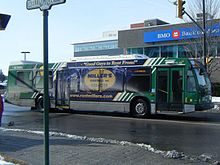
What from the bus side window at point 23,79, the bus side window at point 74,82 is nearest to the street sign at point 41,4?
the bus side window at point 74,82

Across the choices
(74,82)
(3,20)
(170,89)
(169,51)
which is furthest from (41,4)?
(169,51)

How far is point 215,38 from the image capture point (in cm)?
3503

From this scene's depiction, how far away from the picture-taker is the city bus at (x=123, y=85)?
1748 cm

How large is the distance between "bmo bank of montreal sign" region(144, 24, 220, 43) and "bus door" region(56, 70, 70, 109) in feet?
56.5

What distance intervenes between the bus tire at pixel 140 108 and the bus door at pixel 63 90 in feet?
13.0

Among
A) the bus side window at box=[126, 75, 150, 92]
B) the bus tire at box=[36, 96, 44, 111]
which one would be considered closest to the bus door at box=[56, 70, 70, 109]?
the bus tire at box=[36, 96, 44, 111]

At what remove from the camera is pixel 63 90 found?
21.1m

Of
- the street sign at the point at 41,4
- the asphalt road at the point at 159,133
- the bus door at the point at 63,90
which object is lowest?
the asphalt road at the point at 159,133

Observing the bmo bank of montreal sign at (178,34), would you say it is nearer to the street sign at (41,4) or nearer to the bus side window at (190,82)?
the bus side window at (190,82)

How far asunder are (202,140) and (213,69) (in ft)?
96.4

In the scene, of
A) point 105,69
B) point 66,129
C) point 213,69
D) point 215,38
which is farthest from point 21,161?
point 213,69

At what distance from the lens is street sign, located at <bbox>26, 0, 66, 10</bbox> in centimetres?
553

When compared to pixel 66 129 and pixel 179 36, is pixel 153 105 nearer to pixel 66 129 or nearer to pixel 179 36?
pixel 66 129

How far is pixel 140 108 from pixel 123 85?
1425 mm
